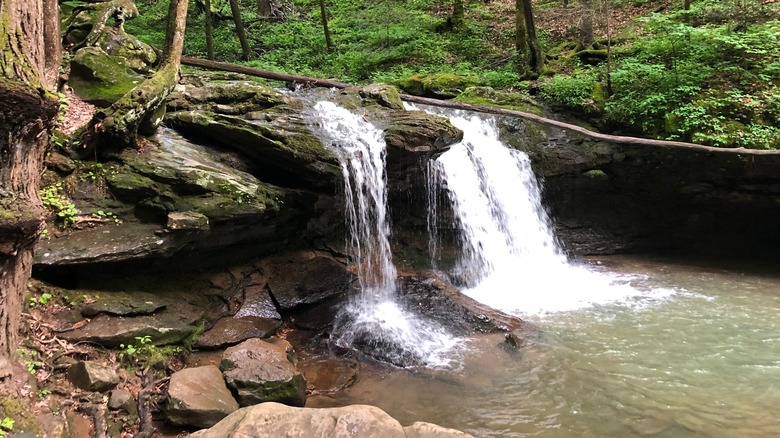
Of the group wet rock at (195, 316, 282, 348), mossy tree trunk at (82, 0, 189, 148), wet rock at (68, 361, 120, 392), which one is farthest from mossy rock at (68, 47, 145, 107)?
wet rock at (68, 361, 120, 392)

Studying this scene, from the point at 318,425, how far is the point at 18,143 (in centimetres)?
298

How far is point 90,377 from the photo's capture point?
4.41m

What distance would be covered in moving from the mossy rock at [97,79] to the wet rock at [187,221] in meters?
3.27

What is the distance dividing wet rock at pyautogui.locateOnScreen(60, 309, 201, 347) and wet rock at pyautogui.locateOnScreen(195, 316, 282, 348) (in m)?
0.24

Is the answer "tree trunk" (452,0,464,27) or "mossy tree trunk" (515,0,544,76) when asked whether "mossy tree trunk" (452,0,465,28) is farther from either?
"mossy tree trunk" (515,0,544,76)

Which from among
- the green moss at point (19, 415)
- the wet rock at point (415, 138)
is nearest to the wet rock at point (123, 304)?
the green moss at point (19, 415)

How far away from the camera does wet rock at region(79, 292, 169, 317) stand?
208 inches

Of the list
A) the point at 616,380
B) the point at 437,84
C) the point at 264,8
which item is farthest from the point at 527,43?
the point at 264,8

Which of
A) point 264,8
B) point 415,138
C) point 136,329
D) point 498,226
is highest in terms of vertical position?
point 264,8

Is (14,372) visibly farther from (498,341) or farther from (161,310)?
(498,341)

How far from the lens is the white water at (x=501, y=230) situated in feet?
29.9

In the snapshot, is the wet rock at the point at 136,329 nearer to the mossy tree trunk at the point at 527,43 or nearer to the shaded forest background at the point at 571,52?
the shaded forest background at the point at 571,52

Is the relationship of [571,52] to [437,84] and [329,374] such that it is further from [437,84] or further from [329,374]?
[329,374]

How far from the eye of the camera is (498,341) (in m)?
6.74
